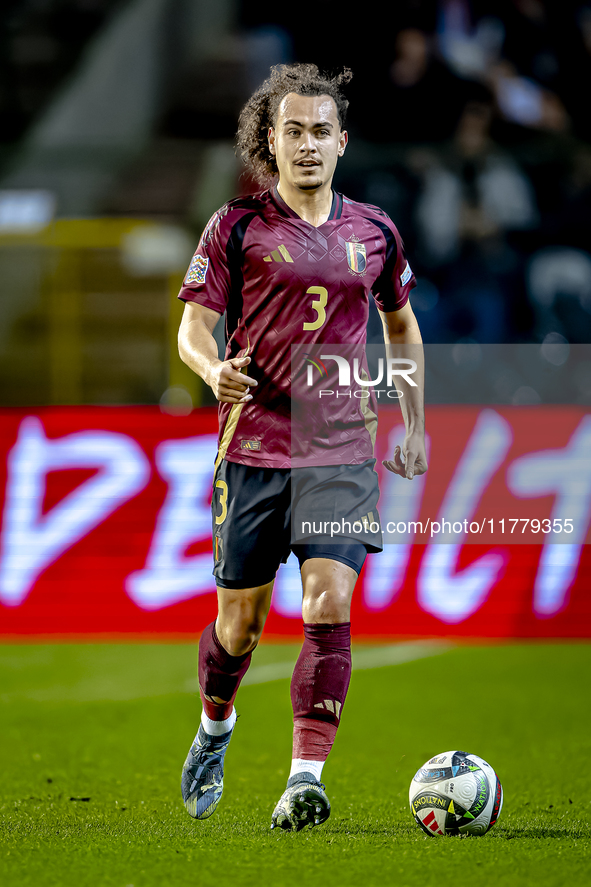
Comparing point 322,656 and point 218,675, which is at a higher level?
point 322,656

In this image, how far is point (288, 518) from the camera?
3.24 meters

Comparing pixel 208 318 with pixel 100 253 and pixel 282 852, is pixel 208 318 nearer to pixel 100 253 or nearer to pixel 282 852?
pixel 282 852

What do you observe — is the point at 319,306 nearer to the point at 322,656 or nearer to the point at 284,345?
the point at 284,345

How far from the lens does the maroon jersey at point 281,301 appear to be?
324 cm

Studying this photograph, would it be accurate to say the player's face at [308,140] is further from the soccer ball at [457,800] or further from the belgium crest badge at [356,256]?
the soccer ball at [457,800]

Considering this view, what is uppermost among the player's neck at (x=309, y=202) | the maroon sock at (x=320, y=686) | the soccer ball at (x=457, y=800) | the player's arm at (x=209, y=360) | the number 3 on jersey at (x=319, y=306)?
the player's neck at (x=309, y=202)

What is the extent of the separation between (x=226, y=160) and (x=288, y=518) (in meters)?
6.92

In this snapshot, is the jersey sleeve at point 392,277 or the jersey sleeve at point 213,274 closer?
the jersey sleeve at point 213,274

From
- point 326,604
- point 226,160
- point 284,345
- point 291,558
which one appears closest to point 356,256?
point 284,345

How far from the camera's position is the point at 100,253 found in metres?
9.32

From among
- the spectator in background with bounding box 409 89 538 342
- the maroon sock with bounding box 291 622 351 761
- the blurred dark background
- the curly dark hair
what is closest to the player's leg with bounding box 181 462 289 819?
the maroon sock with bounding box 291 622 351 761

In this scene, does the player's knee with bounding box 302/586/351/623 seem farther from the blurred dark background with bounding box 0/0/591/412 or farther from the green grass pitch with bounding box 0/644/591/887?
the blurred dark background with bounding box 0/0/591/412

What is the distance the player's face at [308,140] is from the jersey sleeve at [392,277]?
29 cm

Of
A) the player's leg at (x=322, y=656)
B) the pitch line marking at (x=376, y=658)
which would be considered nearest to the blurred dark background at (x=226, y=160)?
the pitch line marking at (x=376, y=658)
